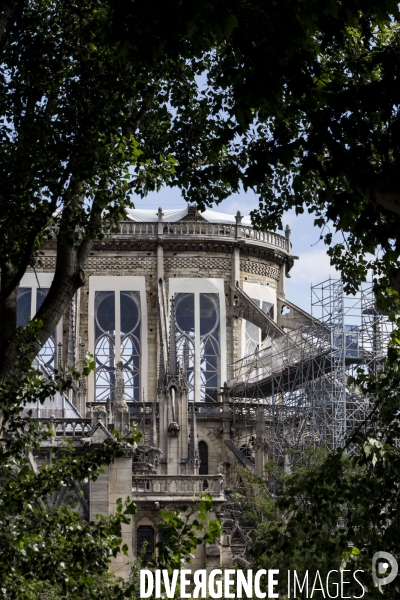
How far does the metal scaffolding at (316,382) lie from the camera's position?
2030 inches

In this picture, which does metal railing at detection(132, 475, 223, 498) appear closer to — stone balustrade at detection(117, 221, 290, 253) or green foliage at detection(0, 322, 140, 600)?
green foliage at detection(0, 322, 140, 600)

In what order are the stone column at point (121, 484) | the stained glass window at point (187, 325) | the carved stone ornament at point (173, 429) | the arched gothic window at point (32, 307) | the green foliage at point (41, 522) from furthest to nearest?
the stained glass window at point (187, 325), the arched gothic window at point (32, 307), the carved stone ornament at point (173, 429), the stone column at point (121, 484), the green foliage at point (41, 522)

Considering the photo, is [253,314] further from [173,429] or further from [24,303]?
[173,429]

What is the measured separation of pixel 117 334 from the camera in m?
61.2

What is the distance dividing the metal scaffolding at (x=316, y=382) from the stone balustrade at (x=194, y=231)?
616cm

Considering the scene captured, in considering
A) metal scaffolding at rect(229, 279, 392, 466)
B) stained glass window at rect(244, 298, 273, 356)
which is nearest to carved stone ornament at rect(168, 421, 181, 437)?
metal scaffolding at rect(229, 279, 392, 466)

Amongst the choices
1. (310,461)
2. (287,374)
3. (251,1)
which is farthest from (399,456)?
(287,374)

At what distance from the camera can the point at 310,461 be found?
44594mm

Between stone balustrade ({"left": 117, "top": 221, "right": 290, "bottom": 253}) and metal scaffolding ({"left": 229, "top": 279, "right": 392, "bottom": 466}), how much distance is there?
6158 millimetres

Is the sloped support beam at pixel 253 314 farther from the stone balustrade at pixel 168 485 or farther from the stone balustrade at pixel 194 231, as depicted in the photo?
the stone balustrade at pixel 168 485

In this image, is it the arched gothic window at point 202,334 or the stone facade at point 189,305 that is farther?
the arched gothic window at point 202,334

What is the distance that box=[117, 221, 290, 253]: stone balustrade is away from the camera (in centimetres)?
6303

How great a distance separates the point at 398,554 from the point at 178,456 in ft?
101

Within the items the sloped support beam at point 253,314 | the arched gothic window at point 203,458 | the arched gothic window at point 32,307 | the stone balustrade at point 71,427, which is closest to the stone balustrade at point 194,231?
the sloped support beam at point 253,314
